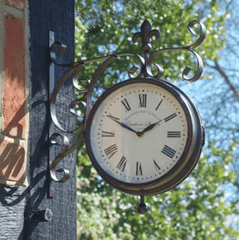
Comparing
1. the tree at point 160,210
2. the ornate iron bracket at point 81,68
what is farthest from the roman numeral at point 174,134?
the tree at point 160,210

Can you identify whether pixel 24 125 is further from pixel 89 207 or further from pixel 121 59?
pixel 121 59

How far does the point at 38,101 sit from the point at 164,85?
720mm

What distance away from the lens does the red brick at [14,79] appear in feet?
8.36

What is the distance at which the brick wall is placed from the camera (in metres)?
2.50

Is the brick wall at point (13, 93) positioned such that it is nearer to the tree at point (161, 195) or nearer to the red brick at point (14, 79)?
the red brick at point (14, 79)

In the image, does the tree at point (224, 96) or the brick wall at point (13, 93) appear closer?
the brick wall at point (13, 93)

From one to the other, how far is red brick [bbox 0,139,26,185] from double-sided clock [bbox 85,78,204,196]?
0.36 metres

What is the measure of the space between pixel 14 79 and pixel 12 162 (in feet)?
1.34

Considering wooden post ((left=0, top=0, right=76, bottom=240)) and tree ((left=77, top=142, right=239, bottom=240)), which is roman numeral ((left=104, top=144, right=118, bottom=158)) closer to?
wooden post ((left=0, top=0, right=76, bottom=240))

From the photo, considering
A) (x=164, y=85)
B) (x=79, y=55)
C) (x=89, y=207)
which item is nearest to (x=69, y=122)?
(x=164, y=85)

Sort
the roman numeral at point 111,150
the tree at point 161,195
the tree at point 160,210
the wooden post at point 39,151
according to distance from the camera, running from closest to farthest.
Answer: the roman numeral at point 111,150
the wooden post at point 39,151
the tree at point 160,210
the tree at point 161,195

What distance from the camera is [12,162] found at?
99.3 inches

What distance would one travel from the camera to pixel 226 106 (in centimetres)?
1005

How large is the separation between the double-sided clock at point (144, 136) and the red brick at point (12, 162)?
1.17ft
